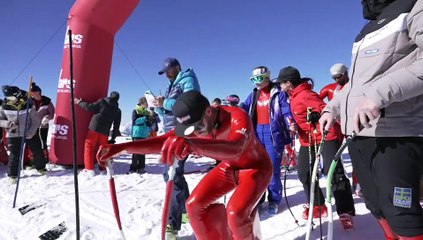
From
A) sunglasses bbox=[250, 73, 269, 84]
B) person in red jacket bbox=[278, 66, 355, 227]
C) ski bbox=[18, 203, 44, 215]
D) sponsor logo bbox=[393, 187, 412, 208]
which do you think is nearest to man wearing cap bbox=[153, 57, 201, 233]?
sunglasses bbox=[250, 73, 269, 84]

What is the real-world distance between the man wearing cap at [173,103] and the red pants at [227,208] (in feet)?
3.24

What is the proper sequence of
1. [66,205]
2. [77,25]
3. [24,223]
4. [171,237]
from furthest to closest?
[77,25] < [66,205] < [24,223] < [171,237]

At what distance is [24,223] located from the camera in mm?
4008

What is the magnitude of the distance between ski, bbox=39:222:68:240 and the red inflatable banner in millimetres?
3681

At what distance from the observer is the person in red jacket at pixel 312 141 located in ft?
10.5

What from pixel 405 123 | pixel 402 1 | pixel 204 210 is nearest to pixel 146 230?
pixel 204 210

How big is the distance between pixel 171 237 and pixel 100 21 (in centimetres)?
587

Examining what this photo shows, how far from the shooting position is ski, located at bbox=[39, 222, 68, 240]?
3.52 meters

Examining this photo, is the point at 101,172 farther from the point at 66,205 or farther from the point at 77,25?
the point at 77,25

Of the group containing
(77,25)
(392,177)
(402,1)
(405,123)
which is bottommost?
(392,177)

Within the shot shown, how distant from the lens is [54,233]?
142 inches

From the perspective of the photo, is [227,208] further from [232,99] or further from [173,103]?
[232,99]

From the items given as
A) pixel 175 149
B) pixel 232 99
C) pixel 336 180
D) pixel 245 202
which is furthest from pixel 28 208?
pixel 232 99

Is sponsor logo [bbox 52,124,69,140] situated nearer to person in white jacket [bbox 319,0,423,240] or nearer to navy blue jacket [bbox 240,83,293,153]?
navy blue jacket [bbox 240,83,293,153]
